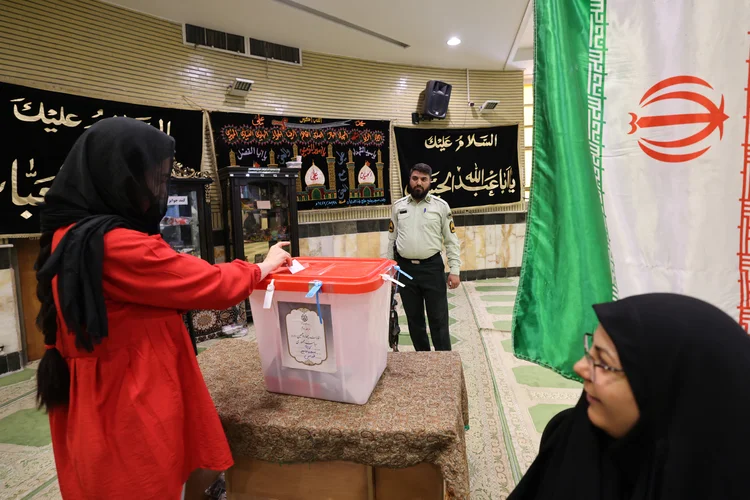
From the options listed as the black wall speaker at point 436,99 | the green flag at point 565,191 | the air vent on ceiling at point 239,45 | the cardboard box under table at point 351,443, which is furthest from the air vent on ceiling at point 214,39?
the green flag at point 565,191

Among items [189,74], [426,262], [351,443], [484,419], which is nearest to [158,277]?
[351,443]

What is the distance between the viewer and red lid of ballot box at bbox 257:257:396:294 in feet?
3.86

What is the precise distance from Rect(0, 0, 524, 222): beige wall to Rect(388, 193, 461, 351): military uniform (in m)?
2.59

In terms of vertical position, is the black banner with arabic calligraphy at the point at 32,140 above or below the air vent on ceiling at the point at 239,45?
below

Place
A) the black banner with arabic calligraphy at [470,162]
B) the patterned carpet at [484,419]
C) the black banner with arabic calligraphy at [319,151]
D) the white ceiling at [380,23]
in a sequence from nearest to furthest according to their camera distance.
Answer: the patterned carpet at [484,419] → the white ceiling at [380,23] → the black banner with arabic calligraphy at [319,151] → the black banner with arabic calligraphy at [470,162]

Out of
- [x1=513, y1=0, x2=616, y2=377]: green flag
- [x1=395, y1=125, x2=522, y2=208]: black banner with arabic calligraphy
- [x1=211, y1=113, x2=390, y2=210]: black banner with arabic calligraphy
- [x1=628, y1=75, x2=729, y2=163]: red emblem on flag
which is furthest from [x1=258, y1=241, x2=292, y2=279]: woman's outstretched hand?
[x1=395, y1=125, x2=522, y2=208]: black banner with arabic calligraphy

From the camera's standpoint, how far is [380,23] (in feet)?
15.2

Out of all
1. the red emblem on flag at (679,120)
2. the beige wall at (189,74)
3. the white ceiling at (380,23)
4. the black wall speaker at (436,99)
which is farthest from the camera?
the black wall speaker at (436,99)

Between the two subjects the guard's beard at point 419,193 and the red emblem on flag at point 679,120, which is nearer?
the red emblem on flag at point 679,120

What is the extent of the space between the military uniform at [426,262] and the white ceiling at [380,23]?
7.87 feet

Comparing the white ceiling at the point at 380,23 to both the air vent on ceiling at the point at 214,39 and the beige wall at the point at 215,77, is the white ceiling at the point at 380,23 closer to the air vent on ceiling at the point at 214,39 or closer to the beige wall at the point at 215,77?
the air vent on ceiling at the point at 214,39

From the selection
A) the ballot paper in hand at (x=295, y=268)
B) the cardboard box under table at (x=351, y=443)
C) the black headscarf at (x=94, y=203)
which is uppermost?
the black headscarf at (x=94, y=203)

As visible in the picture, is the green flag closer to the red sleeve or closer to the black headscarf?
the red sleeve

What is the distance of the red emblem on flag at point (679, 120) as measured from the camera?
3.00 feet
